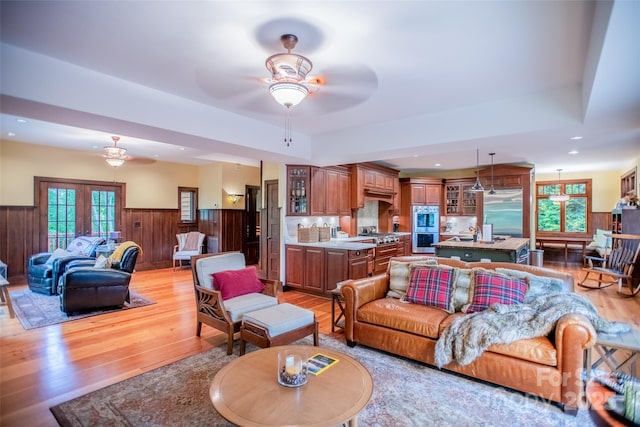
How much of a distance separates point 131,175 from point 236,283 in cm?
571

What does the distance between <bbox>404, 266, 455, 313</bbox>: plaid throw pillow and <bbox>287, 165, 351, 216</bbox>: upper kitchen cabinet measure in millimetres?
2876

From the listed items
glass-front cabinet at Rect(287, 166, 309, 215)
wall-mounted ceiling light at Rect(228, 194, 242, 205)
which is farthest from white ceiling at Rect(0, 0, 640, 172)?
wall-mounted ceiling light at Rect(228, 194, 242, 205)

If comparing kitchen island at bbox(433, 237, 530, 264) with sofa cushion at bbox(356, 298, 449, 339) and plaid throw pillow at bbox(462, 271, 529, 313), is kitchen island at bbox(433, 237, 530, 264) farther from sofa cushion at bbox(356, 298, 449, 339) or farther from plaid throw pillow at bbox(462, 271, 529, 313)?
sofa cushion at bbox(356, 298, 449, 339)

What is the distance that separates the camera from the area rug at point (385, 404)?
88.1 inches

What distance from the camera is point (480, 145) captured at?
4.19 meters

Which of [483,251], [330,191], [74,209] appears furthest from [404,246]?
[74,209]

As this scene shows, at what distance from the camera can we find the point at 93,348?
3455mm

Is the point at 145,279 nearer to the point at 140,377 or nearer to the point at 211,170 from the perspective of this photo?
the point at 211,170

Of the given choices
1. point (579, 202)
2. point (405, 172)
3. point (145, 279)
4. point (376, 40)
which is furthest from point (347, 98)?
point (579, 202)

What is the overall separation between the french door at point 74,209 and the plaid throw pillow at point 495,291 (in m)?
7.75

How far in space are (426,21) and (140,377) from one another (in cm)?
360

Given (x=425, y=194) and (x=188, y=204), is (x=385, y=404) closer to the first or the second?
(x=425, y=194)

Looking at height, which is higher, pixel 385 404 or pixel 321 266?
pixel 321 266

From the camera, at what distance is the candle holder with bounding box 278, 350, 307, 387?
1.98m
